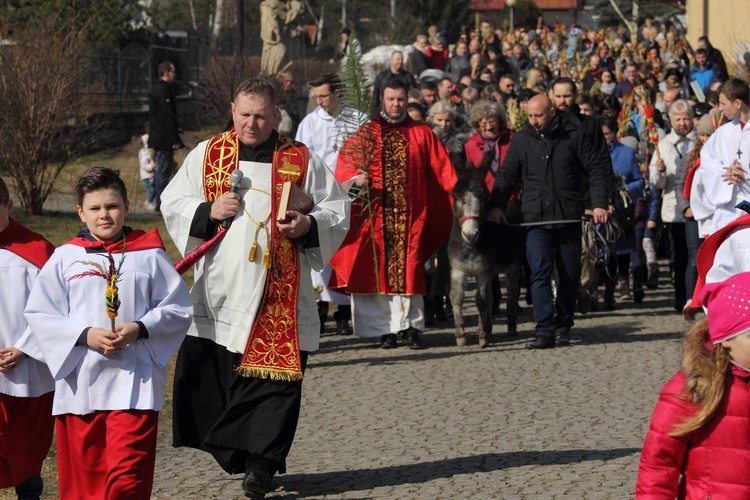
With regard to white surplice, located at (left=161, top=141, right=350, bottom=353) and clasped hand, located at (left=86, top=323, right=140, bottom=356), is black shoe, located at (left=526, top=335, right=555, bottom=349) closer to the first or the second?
white surplice, located at (left=161, top=141, right=350, bottom=353)

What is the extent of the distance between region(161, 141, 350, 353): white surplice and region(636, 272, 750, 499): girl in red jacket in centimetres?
305

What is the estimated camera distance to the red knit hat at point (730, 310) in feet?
13.2

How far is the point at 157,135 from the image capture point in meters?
20.2

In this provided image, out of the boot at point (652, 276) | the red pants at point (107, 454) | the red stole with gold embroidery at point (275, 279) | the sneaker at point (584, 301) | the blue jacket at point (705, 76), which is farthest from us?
the blue jacket at point (705, 76)

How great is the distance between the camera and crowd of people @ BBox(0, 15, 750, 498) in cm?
541

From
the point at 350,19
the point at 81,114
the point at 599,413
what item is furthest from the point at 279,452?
the point at 350,19

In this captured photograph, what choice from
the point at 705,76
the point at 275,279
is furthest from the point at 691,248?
the point at 705,76

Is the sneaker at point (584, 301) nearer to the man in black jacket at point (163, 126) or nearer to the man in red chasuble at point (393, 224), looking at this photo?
the man in red chasuble at point (393, 224)

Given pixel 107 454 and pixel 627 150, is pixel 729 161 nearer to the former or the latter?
pixel 627 150

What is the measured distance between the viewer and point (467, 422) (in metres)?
8.25

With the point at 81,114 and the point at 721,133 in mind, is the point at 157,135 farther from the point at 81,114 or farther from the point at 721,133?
the point at 721,133

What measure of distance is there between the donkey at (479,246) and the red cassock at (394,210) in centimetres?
19

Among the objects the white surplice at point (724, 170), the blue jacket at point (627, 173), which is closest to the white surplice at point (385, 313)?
the white surplice at point (724, 170)

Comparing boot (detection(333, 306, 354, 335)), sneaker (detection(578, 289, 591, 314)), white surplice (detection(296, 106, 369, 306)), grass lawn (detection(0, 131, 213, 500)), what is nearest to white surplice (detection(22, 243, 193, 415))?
grass lawn (detection(0, 131, 213, 500))
